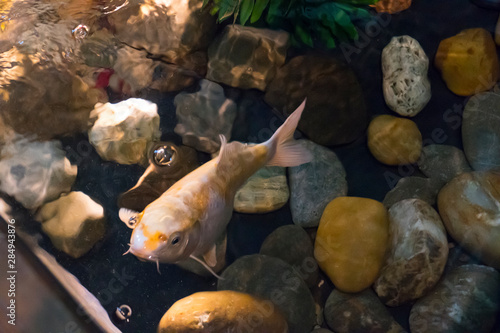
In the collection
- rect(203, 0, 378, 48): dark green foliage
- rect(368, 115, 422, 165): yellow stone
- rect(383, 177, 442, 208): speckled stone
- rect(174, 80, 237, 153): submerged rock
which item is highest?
rect(203, 0, 378, 48): dark green foliage

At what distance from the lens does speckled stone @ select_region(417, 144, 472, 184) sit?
3404 millimetres

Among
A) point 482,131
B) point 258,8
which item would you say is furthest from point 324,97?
point 482,131

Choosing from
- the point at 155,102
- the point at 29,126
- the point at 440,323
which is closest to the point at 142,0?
the point at 155,102

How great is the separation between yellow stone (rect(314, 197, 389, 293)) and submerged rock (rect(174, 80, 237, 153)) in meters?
1.32

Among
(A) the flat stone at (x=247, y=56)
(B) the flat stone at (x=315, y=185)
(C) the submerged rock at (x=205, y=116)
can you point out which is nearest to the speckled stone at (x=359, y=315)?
(B) the flat stone at (x=315, y=185)

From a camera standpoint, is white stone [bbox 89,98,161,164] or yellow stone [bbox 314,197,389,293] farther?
white stone [bbox 89,98,161,164]

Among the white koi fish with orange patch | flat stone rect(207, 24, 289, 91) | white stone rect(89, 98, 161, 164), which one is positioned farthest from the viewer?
flat stone rect(207, 24, 289, 91)

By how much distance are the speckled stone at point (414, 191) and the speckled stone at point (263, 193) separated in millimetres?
991

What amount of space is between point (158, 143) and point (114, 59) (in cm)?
105

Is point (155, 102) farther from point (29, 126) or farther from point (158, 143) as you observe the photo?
point (29, 126)

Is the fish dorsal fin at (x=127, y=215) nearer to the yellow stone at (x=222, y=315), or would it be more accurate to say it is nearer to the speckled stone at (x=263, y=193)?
the yellow stone at (x=222, y=315)

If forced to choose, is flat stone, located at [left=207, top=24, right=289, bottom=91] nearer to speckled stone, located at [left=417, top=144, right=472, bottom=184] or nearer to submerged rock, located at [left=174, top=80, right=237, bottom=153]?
submerged rock, located at [left=174, top=80, right=237, bottom=153]

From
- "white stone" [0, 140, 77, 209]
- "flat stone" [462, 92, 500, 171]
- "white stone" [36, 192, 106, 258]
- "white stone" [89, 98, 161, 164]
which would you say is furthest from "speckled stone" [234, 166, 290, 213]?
"flat stone" [462, 92, 500, 171]

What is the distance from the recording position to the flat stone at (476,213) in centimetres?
300
